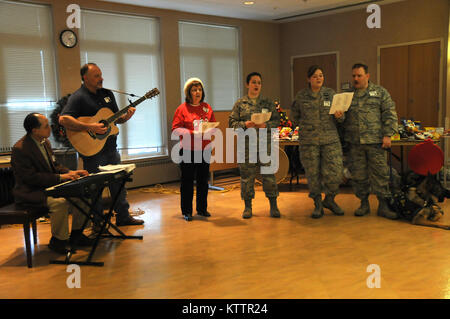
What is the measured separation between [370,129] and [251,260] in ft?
6.15

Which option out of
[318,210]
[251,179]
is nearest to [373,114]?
[318,210]

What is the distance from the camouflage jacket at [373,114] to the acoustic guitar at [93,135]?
2.12 metres

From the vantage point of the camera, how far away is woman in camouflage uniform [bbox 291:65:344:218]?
13.7 feet

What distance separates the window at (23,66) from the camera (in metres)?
5.32

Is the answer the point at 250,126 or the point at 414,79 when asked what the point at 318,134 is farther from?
the point at 414,79

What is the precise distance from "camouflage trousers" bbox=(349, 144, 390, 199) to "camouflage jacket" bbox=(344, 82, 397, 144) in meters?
0.11

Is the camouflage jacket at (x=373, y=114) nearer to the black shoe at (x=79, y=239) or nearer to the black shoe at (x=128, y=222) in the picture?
the black shoe at (x=128, y=222)

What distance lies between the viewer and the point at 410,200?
4211 mm

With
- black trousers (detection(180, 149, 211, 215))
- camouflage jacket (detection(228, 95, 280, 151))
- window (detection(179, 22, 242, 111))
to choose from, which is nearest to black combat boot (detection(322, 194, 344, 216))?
camouflage jacket (detection(228, 95, 280, 151))

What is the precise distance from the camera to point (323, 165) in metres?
4.31

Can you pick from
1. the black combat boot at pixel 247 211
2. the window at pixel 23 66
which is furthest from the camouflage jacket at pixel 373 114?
the window at pixel 23 66

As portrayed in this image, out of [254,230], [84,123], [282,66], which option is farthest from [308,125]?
[282,66]

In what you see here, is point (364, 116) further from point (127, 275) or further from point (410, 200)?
point (127, 275)
